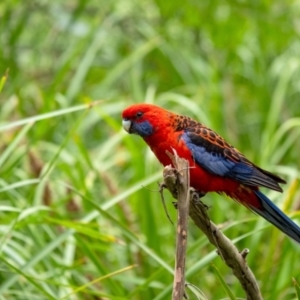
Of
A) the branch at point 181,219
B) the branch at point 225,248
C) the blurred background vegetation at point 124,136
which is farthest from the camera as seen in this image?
the blurred background vegetation at point 124,136

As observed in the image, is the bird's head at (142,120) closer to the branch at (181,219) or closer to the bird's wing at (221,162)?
the bird's wing at (221,162)

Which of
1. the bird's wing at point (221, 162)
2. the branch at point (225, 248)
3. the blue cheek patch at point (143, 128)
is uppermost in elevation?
the blue cheek patch at point (143, 128)

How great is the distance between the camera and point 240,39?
13.6 ft

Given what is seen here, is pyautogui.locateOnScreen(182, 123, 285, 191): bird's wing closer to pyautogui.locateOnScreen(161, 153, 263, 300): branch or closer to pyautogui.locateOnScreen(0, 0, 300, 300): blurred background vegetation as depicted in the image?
pyautogui.locateOnScreen(0, 0, 300, 300): blurred background vegetation

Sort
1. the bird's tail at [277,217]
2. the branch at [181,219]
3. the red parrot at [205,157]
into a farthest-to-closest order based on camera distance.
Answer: the red parrot at [205,157], the bird's tail at [277,217], the branch at [181,219]

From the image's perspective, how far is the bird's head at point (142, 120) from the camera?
2168mm

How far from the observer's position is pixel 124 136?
3.24 meters

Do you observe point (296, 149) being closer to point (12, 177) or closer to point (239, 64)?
point (239, 64)

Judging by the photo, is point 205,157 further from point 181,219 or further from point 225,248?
point 181,219

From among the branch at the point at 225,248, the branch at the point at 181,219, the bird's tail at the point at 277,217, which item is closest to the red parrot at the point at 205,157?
the bird's tail at the point at 277,217

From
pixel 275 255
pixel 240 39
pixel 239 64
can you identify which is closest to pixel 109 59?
pixel 239 64

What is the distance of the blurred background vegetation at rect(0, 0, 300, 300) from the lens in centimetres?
247

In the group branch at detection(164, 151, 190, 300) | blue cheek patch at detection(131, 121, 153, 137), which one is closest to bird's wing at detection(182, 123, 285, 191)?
blue cheek patch at detection(131, 121, 153, 137)

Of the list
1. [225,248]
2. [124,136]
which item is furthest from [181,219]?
[124,136]
